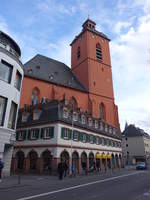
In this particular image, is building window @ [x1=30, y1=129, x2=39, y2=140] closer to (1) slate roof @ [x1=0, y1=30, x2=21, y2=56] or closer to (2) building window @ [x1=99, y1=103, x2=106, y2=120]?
(1) slate roof @ [x1=0, y1=30, x2=21, y2=56]

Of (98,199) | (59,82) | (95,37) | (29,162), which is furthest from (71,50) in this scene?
(98,199)

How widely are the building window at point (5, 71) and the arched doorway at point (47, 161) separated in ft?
39.0

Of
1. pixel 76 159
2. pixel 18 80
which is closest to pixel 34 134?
pixel 76 159

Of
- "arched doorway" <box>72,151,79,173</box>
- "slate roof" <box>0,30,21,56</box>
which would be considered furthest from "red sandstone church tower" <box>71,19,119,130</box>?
"slate roof" <box>0,30,21,56</box>

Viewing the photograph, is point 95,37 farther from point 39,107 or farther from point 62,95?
point 39,107

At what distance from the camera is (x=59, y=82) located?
40625 mm

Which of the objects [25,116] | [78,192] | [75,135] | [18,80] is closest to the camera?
[78,192]

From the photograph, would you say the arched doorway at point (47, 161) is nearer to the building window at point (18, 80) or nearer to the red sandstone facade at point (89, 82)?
the building window at point (18, 80)

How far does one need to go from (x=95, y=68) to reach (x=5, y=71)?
111ft

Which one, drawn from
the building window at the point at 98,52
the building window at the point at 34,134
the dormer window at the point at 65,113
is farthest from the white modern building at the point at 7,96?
the building window at the point at 98,52

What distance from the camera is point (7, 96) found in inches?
706

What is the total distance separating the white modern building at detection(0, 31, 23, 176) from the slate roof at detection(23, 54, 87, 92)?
16.3 meters

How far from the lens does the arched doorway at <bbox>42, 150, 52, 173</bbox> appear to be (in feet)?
84.3

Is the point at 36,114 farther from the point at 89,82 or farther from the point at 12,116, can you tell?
the point at 89,82
